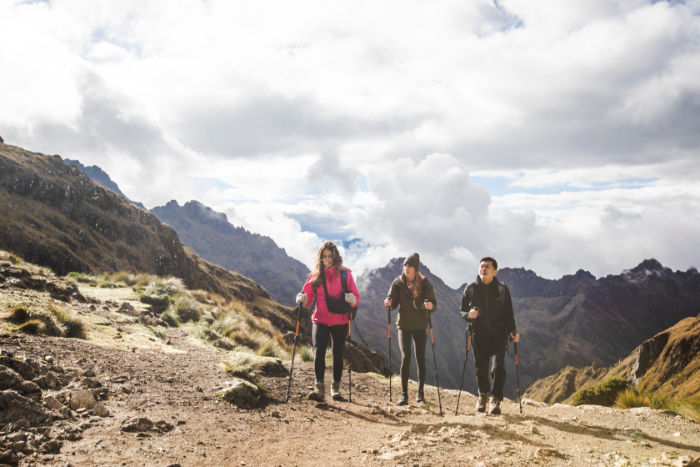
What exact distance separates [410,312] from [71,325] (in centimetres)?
709

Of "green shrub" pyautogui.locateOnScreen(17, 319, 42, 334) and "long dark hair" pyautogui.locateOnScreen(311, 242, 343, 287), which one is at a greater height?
"long dark hair" pyautogui.locateOnScreen(311, 242, 343, 287)

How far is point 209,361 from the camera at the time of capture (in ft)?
26.6

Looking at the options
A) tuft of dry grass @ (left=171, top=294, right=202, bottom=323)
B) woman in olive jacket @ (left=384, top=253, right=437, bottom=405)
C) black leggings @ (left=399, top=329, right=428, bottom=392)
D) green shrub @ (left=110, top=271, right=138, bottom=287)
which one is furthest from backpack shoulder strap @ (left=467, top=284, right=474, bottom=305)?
green shrub @ (left=110, top=271, right=138, bottom=287)

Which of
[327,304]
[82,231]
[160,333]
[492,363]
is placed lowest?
[160,333]

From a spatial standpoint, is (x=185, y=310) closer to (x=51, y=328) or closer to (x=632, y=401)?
(x=51, y=328)

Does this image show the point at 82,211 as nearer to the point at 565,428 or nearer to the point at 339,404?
the point at 339,404

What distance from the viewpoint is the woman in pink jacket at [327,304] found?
669cm

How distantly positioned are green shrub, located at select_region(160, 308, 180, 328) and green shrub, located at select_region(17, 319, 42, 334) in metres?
5.90

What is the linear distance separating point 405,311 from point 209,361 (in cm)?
444

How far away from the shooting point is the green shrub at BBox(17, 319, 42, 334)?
664 centimetres

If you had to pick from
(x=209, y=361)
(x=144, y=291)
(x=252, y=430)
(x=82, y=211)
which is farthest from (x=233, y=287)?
(x=252, y=430)

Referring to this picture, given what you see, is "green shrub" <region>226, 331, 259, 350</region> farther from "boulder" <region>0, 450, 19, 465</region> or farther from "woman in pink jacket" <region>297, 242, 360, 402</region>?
"boulder" <region>0, 450, 19, 465</region>

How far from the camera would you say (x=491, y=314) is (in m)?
6.73

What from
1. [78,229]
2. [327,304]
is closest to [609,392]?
[327,304]
